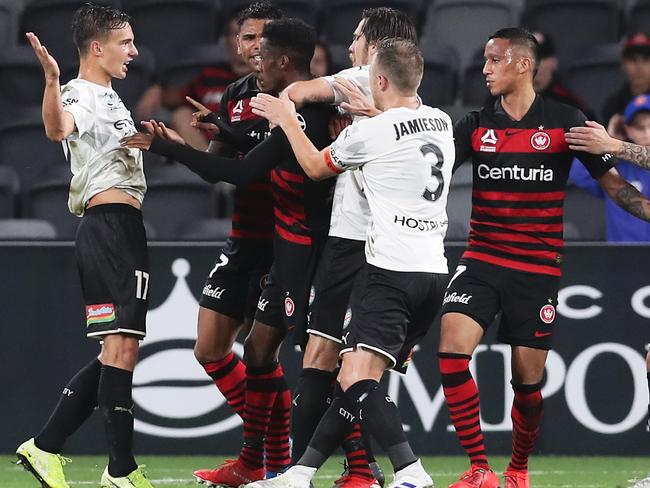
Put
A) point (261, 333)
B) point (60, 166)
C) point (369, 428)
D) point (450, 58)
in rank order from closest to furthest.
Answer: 1. point (369, 428)
2. point (261, 333)
3. point (60, 166)
4. point (450, 58)

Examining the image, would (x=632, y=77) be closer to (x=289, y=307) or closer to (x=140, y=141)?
(x=289, y=307)

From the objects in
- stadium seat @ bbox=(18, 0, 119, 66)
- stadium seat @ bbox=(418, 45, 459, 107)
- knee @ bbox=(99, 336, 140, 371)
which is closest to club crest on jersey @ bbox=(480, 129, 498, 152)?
knee @ bbox=(99, 336, 140, 371)

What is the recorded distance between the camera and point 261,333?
6766mm

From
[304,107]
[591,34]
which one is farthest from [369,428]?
[591,34]

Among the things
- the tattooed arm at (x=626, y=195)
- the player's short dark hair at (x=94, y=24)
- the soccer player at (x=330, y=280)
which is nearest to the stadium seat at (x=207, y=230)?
the player's short dark hair at (x=94, y=24)

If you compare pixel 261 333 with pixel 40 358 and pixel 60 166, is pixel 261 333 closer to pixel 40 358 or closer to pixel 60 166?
pixel 40 358

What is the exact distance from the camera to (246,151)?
6918 millimetres

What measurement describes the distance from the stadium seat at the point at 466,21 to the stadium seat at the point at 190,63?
184 cm

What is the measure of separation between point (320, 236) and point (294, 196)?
0.72ft

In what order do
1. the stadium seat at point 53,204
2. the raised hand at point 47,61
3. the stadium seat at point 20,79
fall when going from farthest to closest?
1. the stadium seat at point 20,79
2. the stadium seat at point 53,204
3. the raised hand at point 47,61

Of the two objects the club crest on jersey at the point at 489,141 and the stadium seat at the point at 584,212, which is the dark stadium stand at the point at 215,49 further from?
the club crest on jersey at the point at 489,141

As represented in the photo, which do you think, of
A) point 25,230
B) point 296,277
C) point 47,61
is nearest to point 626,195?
point 296,277

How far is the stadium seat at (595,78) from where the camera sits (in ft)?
37.2

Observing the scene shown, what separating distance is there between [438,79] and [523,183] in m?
4.72
